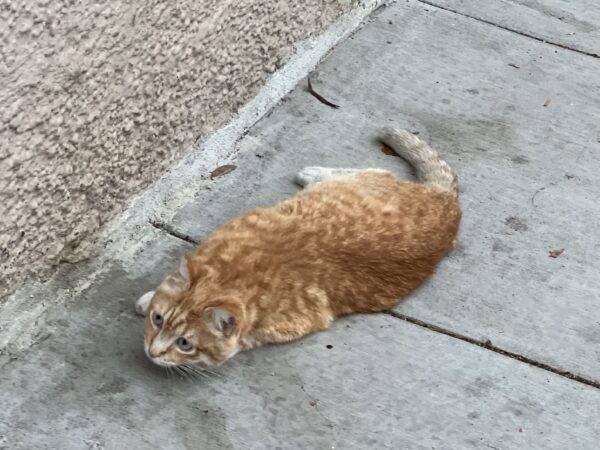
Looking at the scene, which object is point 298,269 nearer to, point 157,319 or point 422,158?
point 157,319

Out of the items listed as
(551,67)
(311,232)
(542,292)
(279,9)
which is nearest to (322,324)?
(311,232)

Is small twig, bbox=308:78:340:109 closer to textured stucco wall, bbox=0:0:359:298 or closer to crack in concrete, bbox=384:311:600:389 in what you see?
textured stucco wall, bbox=0:0:359:298

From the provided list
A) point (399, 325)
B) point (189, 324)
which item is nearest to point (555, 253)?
point (399, 325)

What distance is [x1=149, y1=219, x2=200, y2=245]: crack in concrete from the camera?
4.44 m

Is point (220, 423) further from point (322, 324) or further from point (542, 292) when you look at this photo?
point (542, 292)

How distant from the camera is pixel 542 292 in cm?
438

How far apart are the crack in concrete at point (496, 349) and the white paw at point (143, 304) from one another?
3.49 feet

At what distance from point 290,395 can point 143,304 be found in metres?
0.75

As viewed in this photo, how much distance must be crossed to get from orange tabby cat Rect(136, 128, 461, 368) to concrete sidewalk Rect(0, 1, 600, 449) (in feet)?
0.42

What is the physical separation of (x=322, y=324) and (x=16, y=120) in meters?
1.53

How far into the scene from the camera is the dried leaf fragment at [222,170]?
485cm

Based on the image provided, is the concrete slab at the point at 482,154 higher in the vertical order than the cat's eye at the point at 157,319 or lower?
lower

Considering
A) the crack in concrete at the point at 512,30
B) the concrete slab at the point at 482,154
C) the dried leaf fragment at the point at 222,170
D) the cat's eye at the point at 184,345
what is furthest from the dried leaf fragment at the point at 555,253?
the crack in concrete at the point at 512,30

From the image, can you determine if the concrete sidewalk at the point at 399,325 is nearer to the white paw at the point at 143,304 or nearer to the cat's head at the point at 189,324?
the white paw at the point at 143,304
